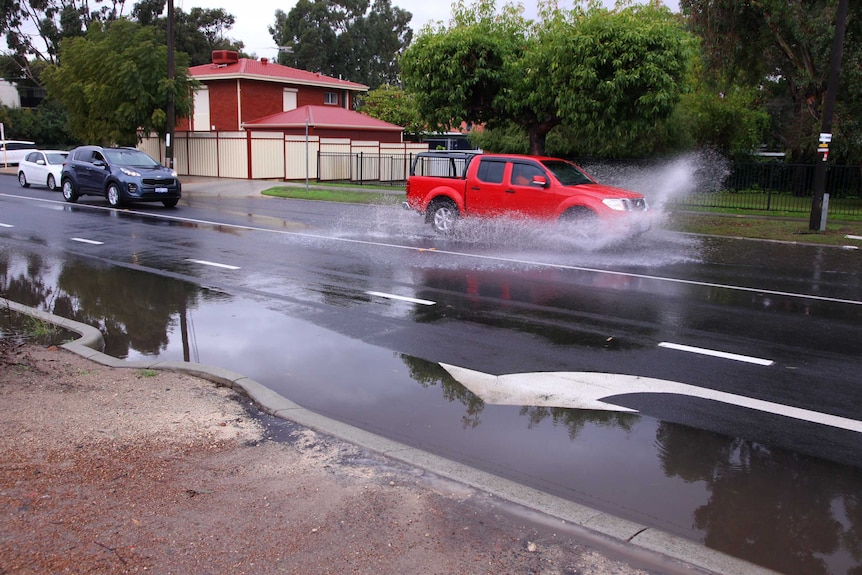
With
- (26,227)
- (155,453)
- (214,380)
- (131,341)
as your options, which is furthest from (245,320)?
(26,227)

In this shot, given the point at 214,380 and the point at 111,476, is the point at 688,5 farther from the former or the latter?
the point at 111,476

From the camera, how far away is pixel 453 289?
34.7ft

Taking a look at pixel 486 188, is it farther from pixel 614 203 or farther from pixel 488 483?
pixel 488 483

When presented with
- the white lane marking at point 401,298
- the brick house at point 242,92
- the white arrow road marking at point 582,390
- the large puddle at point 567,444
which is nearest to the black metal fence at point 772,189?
the white lane marking at point 401,298

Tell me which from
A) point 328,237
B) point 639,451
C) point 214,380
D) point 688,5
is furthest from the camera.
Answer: point 688,5

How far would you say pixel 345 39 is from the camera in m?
80.1

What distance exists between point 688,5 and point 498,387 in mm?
23359

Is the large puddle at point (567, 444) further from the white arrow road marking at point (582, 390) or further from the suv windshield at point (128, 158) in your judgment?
the suv windshield at point (128, 158)

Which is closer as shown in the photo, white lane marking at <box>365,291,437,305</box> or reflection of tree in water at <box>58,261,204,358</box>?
reflection of tree in water at <box>58,261,204,358</box>

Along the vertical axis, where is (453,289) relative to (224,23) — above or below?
below

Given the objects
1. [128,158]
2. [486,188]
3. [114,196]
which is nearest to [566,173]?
[486,188]

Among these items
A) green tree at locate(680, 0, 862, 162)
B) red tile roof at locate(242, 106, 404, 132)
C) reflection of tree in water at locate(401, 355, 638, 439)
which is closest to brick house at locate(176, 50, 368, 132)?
red tile roof at locate(242, 106, 404, 132)

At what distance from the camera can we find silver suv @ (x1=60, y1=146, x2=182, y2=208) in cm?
2159

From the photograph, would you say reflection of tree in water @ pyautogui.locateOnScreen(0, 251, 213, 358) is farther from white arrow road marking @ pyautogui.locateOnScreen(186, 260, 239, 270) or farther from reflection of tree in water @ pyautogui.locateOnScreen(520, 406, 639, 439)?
reflection of tree in water @ pyautogui.locateOnScreen(520, 406, 639, 439)
